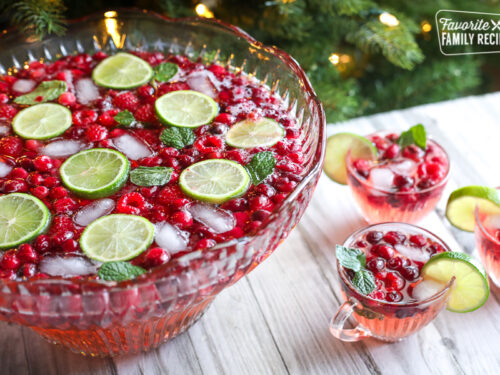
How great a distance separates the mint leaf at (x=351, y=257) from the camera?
5.25ft

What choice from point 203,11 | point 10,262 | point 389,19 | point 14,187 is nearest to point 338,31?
point 389,19

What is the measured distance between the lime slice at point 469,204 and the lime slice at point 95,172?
1.07m

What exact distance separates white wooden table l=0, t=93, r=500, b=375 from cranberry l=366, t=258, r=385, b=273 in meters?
0.22

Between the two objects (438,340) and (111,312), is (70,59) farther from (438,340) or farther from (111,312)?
(438,340)

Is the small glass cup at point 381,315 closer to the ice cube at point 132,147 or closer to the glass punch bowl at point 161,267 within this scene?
the glass punch bowl at point 161,267

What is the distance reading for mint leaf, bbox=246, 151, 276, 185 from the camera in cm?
159

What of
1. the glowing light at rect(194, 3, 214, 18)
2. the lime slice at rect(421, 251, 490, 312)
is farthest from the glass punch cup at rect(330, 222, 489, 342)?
the glowing light at rect(194, 3, 214, 18)

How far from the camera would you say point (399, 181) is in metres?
1.91

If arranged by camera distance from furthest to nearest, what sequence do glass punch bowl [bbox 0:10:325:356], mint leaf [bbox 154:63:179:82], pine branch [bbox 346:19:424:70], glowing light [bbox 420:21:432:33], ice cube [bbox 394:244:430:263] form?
glowing light [bbox 420:21:432:33], pine branch [bbox 346:19:424:70], mint leaf [bbox 154:63:179:82], ice cube [bbox 394:244:430:263], glass punch bowl [bbox 0:10:325:356]

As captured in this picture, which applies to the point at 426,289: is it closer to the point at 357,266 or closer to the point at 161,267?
the point at 357,266

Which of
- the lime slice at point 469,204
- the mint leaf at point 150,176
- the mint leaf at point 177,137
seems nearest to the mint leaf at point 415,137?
the lime slice at point 469,204

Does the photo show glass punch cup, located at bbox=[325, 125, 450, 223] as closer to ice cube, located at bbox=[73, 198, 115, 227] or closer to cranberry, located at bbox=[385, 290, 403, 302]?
cranberry, located at bbox=[385, 290, 403, 302]

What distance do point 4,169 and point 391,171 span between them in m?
1.25

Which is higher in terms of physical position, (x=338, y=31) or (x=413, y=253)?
A: (x=338, y=31)
